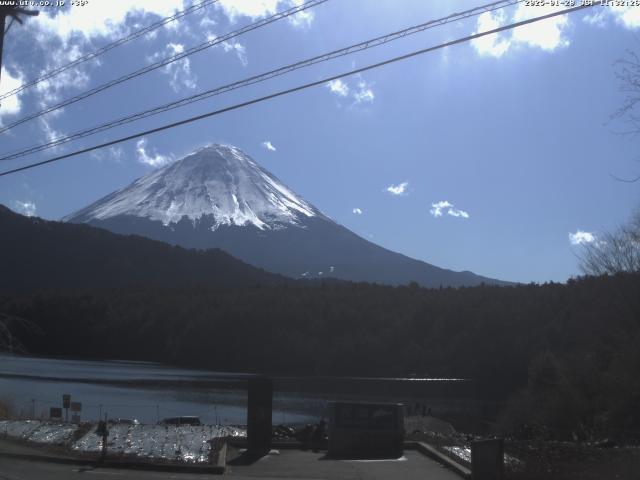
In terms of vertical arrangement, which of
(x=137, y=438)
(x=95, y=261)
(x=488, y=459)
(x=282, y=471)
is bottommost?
(x=282, y=471)

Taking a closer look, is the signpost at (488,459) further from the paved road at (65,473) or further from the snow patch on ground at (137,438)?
the snow patch on ground at (137,438)

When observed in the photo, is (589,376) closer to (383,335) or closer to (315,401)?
(315,401)

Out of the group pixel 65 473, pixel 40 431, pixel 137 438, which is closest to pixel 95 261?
pixel 40 431

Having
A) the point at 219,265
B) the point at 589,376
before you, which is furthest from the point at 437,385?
the point at 219,265

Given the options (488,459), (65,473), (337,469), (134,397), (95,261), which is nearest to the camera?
(488,459)

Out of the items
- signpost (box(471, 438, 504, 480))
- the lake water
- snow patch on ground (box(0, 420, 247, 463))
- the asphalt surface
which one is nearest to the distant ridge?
the lake water

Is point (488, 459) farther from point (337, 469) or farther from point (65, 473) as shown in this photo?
point (65, 473)

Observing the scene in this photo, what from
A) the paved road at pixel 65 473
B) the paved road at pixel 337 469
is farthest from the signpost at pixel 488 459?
the paved road at pixel 65 473

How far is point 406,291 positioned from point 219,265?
204 ft

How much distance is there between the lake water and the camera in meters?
41.2

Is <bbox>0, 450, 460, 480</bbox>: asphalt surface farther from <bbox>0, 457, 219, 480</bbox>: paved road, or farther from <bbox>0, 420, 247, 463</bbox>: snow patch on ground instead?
<bbox>0, 420, 247, 463</bbox>: snow patch on ground

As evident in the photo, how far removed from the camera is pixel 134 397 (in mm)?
54000

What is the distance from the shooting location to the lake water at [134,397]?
41250mm

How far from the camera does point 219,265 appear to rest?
168 m
